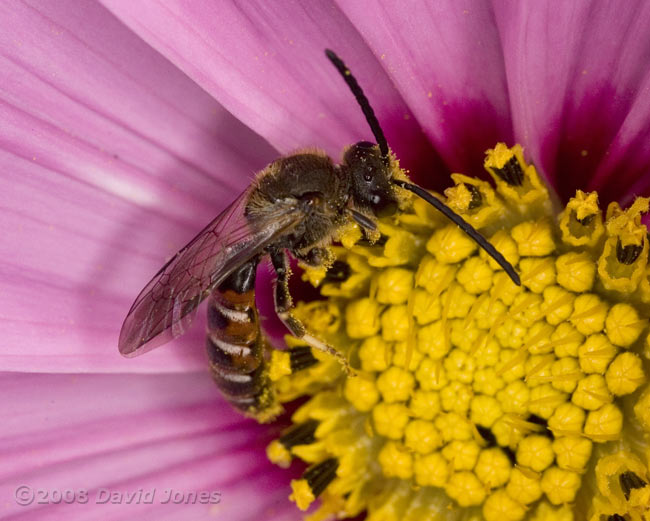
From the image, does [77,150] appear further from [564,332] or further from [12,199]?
[564,332]

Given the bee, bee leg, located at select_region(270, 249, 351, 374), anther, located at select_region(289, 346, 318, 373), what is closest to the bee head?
the bee

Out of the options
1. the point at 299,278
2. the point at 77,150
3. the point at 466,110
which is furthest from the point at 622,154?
the point at 77,150

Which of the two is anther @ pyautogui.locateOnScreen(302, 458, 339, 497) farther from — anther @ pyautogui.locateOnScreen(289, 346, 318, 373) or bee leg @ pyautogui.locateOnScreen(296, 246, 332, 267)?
bee leg @ pyautogui.locateOnScreen(296, 246, 332, 267)

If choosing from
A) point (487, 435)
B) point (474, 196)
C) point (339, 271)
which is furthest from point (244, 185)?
point (487, 435)

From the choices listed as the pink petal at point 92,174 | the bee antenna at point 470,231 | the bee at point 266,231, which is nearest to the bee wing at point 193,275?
the bee at point 266,231
